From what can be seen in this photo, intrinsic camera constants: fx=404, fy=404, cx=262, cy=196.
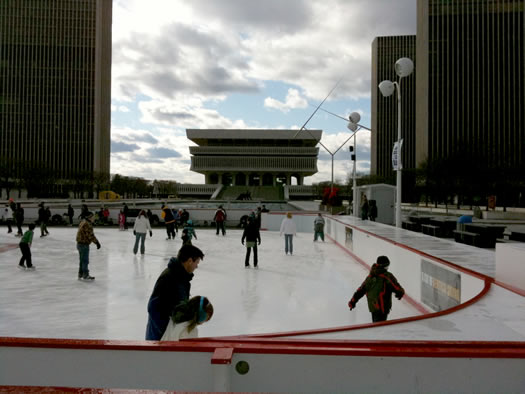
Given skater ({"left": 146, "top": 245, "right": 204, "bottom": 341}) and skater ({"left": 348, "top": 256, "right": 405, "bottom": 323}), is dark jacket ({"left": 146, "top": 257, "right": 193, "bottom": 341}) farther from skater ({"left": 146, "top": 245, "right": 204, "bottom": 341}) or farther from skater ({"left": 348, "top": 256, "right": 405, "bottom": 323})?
skater ({"left": 348, "top": 256, "right": 405, "bottom": 323})

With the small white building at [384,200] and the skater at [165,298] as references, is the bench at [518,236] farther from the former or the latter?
the skater at [165,298]

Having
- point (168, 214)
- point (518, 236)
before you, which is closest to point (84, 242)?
point (168, 214)

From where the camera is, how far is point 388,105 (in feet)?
477

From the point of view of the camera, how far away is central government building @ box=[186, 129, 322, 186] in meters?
111

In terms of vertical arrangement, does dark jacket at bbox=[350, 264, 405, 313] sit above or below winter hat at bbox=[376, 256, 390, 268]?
below

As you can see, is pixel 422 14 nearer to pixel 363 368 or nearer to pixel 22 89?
pixel 22 89

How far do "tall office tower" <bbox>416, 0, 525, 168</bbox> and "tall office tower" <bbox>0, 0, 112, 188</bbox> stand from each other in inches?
3315

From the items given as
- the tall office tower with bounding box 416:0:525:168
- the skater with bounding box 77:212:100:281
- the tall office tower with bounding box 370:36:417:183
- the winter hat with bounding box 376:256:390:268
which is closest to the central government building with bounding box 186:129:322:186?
the tall office tower with bounding box 416:0:525:168

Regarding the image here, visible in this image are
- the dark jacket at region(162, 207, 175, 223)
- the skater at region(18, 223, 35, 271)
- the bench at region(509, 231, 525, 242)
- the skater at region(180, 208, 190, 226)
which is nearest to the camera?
the skater at region(18, 223, 35, 271)

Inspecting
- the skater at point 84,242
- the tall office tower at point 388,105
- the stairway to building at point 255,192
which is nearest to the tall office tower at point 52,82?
the stairway to building at point 255,192

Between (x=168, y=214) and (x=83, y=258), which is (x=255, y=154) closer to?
(x=168, y=214)

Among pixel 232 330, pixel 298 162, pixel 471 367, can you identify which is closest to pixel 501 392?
pixel 471 367

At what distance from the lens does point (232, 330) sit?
6457mm

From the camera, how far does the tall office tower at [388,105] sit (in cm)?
13838
